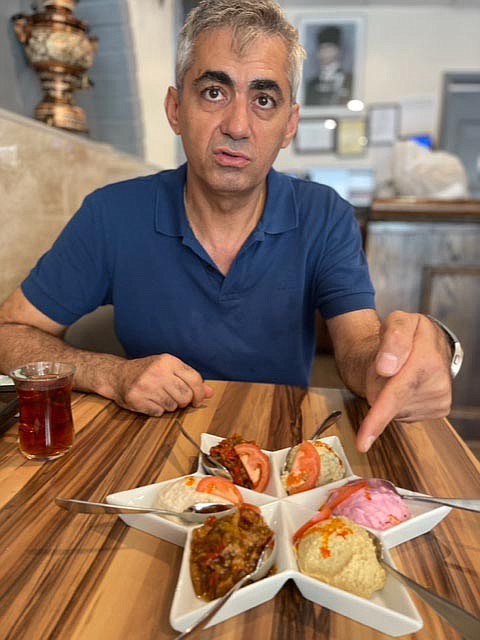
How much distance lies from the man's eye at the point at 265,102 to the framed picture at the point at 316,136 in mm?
5159

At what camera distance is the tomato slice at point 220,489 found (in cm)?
70

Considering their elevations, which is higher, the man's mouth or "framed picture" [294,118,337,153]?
the man's mouth

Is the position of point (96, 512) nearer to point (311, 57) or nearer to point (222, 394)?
point (222, 394)

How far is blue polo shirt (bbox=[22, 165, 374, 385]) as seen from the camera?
1504mm

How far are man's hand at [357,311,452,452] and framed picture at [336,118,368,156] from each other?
5.88m

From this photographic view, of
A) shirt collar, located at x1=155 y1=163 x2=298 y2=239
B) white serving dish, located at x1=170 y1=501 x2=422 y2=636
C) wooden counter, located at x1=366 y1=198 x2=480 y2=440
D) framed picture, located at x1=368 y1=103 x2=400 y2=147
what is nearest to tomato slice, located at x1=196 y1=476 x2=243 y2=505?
white serving dish, located at x1=170 y1=501 x2=422 y2=636

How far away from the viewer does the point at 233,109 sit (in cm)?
136

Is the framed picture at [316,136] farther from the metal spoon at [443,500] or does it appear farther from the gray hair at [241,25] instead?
the metal spoon at [443,500]

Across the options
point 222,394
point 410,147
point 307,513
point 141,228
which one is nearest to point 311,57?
point 410,147

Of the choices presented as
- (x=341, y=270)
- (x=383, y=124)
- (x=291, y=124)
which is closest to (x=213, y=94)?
(x=291, y=124)

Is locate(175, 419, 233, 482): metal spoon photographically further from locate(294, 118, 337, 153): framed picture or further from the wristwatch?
locate(294, 118, 337, 153): framed picture

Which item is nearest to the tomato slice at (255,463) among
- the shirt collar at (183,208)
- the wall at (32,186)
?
the shirt collar at (183,208)

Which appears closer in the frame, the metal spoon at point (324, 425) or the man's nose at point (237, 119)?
the metal spoon at point (324, 425)

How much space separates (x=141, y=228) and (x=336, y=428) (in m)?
0.89
